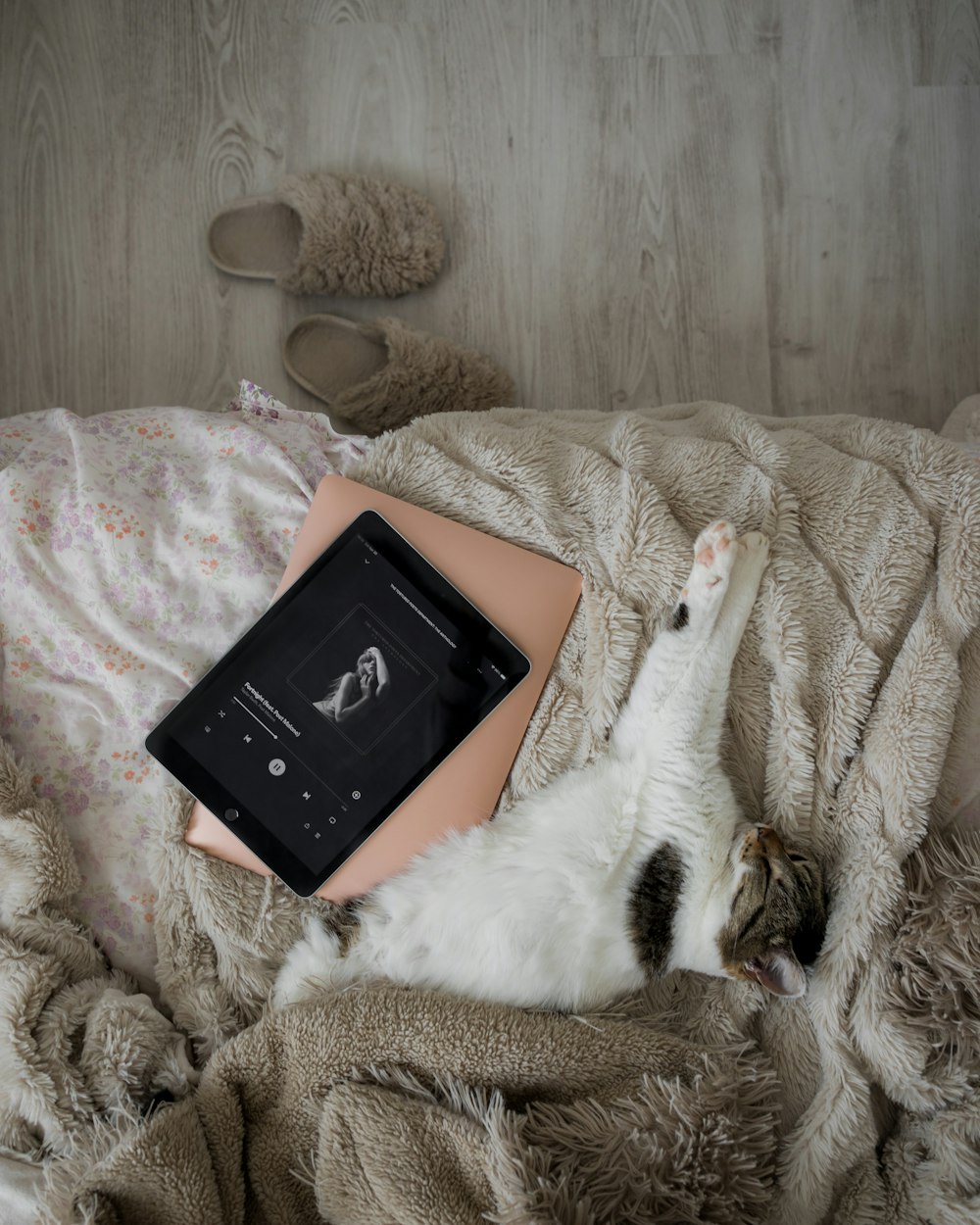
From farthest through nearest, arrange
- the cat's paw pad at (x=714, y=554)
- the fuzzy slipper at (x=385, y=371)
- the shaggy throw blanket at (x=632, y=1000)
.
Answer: the fuzzy slipper at (x=385, y=371) < the cat's paw pad at (x=714, y=554) < the shaggy throw blanket at (x=632, y=1000)

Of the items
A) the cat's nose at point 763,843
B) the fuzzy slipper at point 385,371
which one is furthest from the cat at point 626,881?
the fuzzy slipper at point 385,371

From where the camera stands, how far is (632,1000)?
1135 millimetres

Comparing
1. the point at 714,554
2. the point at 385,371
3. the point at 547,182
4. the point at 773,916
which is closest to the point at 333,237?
the point at 385,371

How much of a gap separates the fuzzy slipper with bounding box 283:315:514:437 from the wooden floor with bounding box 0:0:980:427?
0.20 feet

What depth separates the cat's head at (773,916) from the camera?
1062 millimetres

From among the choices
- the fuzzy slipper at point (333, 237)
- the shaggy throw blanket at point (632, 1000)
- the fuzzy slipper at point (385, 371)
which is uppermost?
the fuzzy slipper at point (333, 237)

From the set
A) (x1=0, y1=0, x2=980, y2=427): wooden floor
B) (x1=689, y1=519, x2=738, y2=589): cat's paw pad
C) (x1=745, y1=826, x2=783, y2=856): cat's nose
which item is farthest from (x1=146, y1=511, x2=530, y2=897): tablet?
(x1=0, y1=0, x2=980, y2=427): wooden floor

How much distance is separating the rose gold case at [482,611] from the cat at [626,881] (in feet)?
0.12

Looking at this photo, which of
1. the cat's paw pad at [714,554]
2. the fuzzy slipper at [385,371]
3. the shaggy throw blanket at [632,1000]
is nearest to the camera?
the shaggy throw blanket at [632,1000]

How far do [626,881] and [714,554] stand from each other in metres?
0.44

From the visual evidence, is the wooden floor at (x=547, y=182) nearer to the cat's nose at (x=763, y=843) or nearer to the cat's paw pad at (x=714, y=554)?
the cat's paw pad at (x=714, y=554)

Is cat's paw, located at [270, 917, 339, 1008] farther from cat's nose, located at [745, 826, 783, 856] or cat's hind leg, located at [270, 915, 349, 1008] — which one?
cat's nose, located at [745, 826, 783, 856]

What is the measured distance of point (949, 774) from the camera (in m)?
1.15

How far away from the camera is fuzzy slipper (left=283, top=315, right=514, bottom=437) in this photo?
4.91 ft
